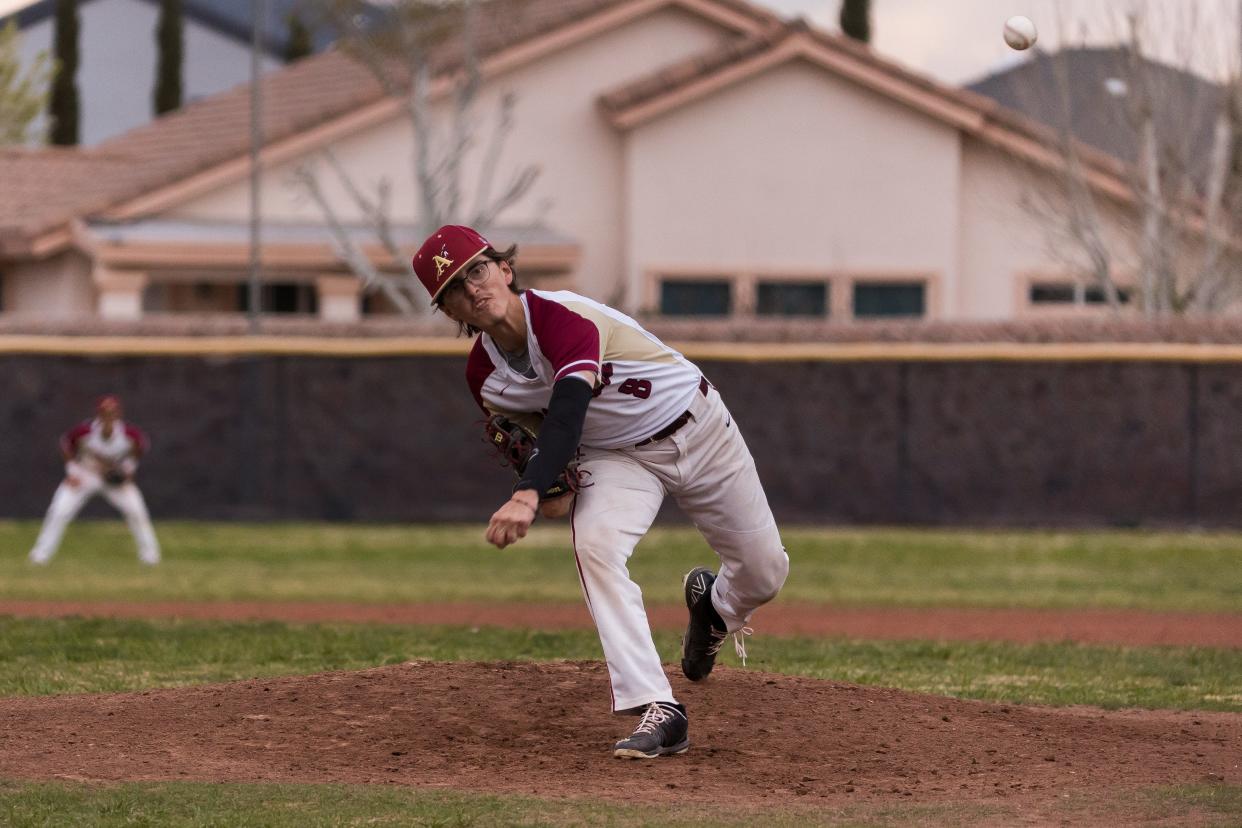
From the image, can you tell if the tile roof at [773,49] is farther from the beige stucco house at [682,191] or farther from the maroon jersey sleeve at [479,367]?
the maroon jersey sleeve at [479,367]

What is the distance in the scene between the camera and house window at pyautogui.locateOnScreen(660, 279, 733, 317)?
2648cm

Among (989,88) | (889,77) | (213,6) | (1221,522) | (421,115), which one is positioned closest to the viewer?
(1221,522)

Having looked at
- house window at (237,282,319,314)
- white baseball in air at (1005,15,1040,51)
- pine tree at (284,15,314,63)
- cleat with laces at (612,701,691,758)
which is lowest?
cleat with laces at (612,701,691,758)

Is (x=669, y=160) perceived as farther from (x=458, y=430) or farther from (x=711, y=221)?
(x=458, y=430)

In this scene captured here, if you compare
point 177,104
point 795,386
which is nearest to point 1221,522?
point 795,386

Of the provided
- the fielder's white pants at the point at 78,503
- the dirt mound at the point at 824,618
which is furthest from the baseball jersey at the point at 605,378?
the fielder's white pants at the point at 78,503

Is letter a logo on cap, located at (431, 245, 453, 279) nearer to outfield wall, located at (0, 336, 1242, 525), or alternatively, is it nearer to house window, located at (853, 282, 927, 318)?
outfield wall, located at (0, 336, 1242, 525)

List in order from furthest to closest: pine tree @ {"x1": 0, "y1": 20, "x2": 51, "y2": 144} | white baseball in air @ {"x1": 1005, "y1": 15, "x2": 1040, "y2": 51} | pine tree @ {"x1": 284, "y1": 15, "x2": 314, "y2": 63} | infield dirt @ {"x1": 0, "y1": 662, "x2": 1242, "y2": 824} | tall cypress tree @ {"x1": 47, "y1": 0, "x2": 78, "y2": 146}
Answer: pine tree @ {"x1": 284, "y1": 15, "x2": 314, "y2": 63} → tall cypress tree @ {"x1": 47, "y1": 0, "x2": 78, "y2": 146} → pine tree @ {"x1": 0, "y1": 20, "x2": 51, "y2": 144} → white baseball in air @ {"x1": 1005, "y1": 15, "x2": 1040, "y2": 51} → infield dirt @ {"x1": 0, "y1": 662, "x2": 1242, "y2": 824}

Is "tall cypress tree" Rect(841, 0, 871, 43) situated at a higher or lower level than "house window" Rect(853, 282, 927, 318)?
higher

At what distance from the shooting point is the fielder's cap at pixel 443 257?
6.37m

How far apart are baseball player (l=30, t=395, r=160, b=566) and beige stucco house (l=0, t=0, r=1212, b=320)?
914cm

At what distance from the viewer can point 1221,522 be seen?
19.4m

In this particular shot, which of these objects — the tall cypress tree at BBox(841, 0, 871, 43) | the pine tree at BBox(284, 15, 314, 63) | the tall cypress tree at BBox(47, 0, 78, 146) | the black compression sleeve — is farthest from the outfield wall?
the tall cypress tree at BBox(47, 0, 78, 146)

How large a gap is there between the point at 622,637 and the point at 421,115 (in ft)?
61.6
